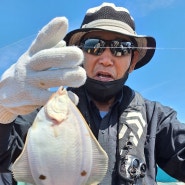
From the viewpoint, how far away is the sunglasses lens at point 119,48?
2.91 metres

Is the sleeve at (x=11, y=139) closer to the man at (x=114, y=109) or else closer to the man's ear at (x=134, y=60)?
the man at (x=114, y=109)

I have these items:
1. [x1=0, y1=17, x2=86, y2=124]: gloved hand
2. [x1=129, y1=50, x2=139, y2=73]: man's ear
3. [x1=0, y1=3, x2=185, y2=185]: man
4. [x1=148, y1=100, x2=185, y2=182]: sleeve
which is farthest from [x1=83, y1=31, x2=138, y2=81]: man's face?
[x1=0, y1=17, x2=86, y2=124]: gloved hand

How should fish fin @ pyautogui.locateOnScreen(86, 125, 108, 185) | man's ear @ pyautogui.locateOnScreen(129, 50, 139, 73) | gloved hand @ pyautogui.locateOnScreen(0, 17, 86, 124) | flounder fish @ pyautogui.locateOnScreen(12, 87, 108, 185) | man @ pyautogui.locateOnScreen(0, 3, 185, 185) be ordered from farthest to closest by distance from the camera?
man's ear @ pyautogui.locateOnScreen(129, 50, 139, 73) → man @ pyautogui.locateOnScreen(0, 3, 185, 185) → gloved hand @ pyautogui.locateOnScreen(0, 17, 86, 124) → fish fin @ pyautogui.locateOnScreen(86, 125, 108, 185) → flounder fish @ pyautogui.locateOnScreen(12, 87, 108, 185)

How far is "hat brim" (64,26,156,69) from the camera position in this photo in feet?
9.72

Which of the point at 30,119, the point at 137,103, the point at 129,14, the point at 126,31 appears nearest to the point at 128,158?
the point at 137,103

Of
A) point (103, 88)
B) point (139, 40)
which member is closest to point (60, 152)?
point (103, 88)

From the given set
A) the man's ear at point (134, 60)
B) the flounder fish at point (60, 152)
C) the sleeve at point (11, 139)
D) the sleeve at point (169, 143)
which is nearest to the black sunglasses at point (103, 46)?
the man's ear at point (134, 60)

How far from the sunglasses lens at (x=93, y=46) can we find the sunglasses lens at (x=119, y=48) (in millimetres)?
81

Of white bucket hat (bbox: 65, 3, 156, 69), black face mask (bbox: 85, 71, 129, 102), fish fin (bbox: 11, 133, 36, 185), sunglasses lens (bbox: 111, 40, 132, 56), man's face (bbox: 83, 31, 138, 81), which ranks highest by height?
white bucket hat (bbox: 65, 3, 156, 69)

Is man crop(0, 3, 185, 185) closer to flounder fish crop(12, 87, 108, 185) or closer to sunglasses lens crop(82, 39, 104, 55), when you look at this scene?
sunglasses lens crop(82, 39, 104, 55)

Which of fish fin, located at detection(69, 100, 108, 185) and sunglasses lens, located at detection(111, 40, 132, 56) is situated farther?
sunglasses lens, located at detection(111, 40, 132, 56)

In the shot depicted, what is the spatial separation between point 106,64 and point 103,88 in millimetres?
174

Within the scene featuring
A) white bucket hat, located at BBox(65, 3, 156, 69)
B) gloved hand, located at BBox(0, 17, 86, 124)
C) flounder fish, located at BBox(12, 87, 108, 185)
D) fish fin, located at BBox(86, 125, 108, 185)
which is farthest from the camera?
white bucket hat, located at BBox(65, 3, 156, 69)

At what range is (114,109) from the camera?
2.98 m
